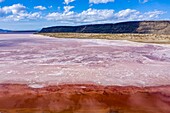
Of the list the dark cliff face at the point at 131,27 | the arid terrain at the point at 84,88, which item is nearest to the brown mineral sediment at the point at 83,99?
the arid terrain at the point at 84,88

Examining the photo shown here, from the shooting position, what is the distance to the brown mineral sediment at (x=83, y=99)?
12.0 metres

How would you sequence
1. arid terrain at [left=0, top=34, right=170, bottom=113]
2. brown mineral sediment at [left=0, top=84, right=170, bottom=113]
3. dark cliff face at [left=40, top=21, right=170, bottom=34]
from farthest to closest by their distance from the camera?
dark cliff face at [left=40, top=21, right=170, bottom=34] → arid terrain at [left=0, top=34, right=170, bottom=113] → brown mineral sediment at [left=0, top=84, right=170, bottom=113]

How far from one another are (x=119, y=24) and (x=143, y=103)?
141 m

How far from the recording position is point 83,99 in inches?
528

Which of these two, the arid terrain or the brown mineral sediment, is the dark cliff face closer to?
the arid terrain

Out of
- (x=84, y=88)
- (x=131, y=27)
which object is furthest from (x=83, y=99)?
(x=131, y=27)

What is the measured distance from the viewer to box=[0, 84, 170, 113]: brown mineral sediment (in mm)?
11984

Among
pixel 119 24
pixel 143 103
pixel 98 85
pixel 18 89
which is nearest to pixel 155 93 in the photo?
pixel 143 103

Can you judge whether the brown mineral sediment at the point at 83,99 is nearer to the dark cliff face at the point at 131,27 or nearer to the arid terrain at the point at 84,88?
the arid terrain at the point at 84,88

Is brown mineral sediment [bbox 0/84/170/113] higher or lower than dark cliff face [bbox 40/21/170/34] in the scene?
higher

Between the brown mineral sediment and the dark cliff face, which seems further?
the dark cliff face

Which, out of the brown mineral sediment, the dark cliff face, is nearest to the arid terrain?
the brown mineral sediment

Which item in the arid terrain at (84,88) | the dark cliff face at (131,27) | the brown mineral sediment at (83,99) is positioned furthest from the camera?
the dark cliff face at (131,27)

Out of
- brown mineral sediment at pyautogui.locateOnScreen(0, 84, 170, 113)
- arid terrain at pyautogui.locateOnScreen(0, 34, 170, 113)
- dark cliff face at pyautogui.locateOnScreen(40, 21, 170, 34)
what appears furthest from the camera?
dark cliff face at pyautogui.locateOnScreen(40, 21, 170, 34)
